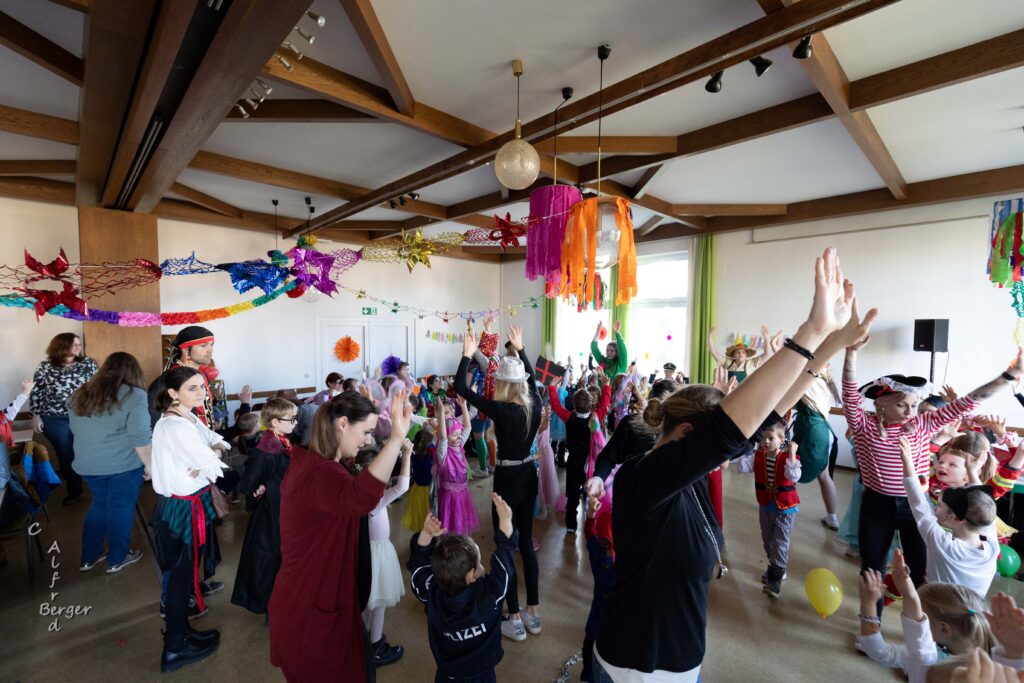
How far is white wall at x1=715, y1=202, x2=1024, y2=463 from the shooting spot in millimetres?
4625

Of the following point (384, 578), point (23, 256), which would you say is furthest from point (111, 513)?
point (23, 256)

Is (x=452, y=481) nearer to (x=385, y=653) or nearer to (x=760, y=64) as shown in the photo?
(x=385, y=653)

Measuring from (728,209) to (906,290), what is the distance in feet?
7.20

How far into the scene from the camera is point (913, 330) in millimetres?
5059

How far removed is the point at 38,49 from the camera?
214 cm

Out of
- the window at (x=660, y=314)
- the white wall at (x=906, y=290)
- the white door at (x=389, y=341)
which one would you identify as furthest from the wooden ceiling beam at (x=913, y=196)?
the white door at (x=389, y=341)

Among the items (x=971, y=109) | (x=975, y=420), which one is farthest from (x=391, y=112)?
(x=975, y=420)

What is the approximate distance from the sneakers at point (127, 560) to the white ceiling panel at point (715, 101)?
4434mm

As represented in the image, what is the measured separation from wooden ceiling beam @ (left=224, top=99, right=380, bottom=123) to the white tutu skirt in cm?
268

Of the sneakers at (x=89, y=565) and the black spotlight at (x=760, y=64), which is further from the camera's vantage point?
the sneakers at (x=89, y=565)

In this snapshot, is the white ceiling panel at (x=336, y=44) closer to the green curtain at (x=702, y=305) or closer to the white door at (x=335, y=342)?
the white door at (x=335, y=342)

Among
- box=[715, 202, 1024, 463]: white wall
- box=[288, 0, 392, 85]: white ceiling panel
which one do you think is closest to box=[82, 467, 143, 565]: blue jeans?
box=[288, 0, 392, 85]: white ceiling panel

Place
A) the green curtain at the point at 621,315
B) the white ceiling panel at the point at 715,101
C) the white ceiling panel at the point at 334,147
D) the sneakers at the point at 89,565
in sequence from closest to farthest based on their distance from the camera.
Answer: the white ceiling panel at the point at 715,101 → the sneakers at the point at 89,565 → the white ceiling panel at the point at 334,147 → the green curtain at the point at 621,315

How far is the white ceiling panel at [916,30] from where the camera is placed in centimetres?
199
